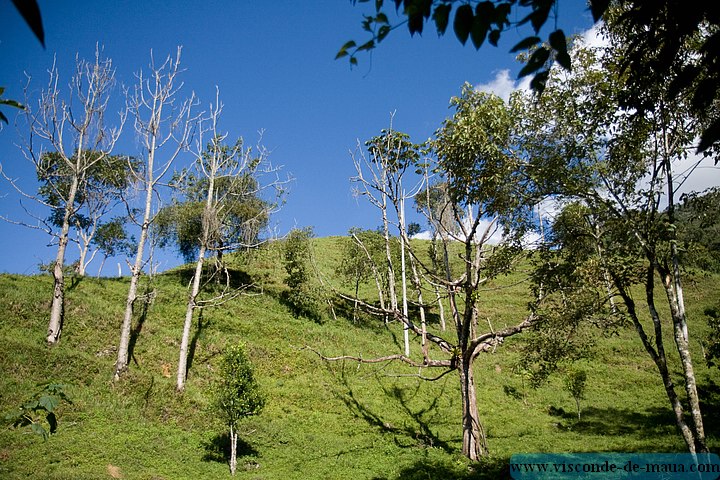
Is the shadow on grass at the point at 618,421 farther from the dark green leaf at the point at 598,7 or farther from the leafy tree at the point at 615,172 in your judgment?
the dark green leaf at the point at 598,7

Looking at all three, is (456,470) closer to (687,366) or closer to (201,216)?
(687,366)

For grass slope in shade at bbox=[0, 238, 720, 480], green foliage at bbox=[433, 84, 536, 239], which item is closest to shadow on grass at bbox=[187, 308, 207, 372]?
grass slope in shade at bbox=[0, 238, 720, 480]

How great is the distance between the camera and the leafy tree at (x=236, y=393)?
15.8 m

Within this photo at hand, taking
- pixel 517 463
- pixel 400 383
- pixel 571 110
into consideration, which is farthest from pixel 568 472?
pixel 400 383

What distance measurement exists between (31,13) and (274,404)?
72.4 feet

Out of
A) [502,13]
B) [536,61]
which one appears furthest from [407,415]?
[502,13]

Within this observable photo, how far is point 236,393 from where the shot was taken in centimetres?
1603

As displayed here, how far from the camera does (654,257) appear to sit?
974 centimetres

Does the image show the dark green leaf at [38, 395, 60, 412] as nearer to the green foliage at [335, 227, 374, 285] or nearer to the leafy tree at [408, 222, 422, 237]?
the green foliage at [335, 227, 374, 285]

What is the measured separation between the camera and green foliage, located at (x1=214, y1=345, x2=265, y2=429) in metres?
15.8

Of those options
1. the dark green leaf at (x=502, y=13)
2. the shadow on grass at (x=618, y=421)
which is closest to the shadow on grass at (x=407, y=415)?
the shadow on grass at (x=618, y=421)

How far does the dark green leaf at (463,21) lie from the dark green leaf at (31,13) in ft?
5.41

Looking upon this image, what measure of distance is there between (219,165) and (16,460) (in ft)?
51.0

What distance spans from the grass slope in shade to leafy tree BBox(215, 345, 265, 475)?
155cm
